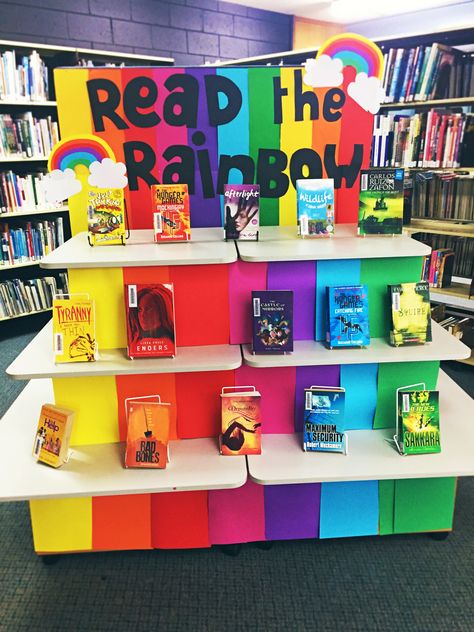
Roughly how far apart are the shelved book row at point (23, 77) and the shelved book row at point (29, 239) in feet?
3.07

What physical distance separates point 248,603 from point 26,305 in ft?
10.5

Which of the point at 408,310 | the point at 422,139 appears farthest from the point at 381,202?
the point at 422,139

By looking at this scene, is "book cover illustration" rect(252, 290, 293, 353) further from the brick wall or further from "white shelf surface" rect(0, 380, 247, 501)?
the brick wall

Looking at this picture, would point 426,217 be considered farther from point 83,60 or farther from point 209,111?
point 83,60

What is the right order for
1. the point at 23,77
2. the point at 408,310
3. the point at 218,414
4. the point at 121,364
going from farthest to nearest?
the point at 23,77
the point at 218,414
the point at 408,310
the point at 121,364

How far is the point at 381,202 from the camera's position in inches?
76.5

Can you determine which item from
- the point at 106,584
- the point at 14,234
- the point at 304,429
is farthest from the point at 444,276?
the point at 14,234

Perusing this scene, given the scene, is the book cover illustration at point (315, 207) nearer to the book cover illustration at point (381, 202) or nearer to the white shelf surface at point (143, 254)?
the book cover illustration at point (381, 202)

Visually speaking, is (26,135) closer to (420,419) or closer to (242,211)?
(242,211)

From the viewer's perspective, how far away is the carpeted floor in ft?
5.65

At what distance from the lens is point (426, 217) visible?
3.73 m

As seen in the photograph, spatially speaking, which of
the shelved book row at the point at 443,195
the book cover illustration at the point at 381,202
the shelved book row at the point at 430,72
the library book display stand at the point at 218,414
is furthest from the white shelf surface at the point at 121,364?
the shelved book row at the point at 430,72

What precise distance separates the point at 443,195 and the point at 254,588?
9.31 feet

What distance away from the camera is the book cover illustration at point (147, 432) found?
1.83 metres
